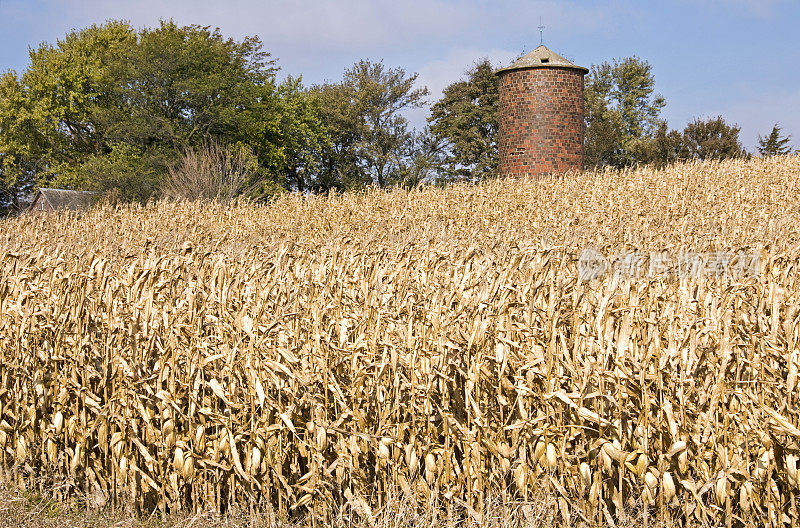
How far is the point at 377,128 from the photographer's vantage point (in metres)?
48.2

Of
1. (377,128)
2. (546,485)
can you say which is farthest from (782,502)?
(377,128)

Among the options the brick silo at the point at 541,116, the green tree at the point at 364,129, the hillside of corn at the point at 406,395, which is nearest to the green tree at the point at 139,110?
the green tree at the point at 364,129

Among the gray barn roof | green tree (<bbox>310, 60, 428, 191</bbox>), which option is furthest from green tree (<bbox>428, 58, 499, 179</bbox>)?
the gray barn roof

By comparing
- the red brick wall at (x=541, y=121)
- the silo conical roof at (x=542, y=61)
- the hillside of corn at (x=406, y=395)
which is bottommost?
the hillside of corn at (x=406, y=395)

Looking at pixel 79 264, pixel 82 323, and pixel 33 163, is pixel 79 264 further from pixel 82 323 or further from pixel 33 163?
pixel 33 163

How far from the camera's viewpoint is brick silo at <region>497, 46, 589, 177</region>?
2308 centimetres

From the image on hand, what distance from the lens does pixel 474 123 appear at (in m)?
44.3

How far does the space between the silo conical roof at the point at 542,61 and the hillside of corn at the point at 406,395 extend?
62.0 feet

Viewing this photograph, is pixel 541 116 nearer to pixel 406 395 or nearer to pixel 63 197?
pixel 406 395

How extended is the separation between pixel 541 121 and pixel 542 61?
2050 millimetres

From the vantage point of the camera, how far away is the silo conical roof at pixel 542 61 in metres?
23.1

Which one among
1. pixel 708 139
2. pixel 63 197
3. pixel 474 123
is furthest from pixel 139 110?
pixel 708 139

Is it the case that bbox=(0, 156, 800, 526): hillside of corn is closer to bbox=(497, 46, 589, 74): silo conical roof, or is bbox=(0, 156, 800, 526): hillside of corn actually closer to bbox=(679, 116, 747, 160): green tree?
bbox=(497, 46, 589, 74): silo conical roof

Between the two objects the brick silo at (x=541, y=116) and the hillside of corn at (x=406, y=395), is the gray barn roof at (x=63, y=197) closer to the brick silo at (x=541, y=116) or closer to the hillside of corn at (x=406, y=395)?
the brick silo at (x=541, y=116)
